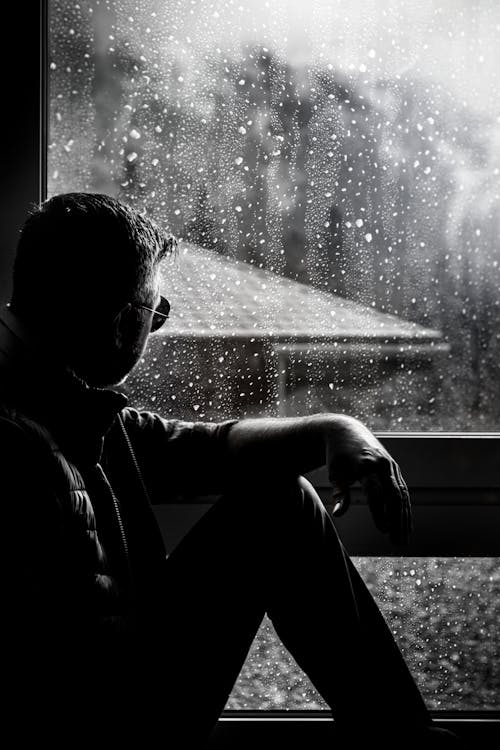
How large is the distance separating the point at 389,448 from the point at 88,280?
597mm

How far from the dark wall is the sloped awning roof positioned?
0.89 ft

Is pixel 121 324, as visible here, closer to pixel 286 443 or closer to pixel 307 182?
pixel 286 443

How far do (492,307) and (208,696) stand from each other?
2.61 ft

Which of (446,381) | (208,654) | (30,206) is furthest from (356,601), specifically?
(30,206)

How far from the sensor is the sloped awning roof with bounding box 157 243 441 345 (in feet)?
3.88

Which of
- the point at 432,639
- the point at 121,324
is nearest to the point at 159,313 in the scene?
the point at 121,324

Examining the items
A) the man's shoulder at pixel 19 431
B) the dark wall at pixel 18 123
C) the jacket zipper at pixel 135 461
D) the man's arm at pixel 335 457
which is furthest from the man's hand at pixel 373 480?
the dark wall at pixel 18 123

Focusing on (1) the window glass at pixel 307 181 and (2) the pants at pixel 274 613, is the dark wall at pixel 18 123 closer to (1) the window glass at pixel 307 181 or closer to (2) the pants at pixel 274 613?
(1) the window glass at pixel 307 181

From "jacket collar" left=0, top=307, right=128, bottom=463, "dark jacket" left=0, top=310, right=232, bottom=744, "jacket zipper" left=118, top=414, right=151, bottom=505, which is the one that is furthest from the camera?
"jacket zipper" left=118, top=414, right=151, bottom=505

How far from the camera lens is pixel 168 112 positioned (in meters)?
1.18

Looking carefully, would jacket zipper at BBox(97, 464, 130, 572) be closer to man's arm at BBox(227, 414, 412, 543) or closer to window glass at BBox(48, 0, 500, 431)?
man's arm at BBox(227, 414, 412, 543)

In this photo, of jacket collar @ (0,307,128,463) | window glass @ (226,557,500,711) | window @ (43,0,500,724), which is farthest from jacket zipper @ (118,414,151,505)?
window glass @ (226,557,500,711)

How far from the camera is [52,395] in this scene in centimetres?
81

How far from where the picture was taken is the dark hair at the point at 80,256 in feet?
2.74
